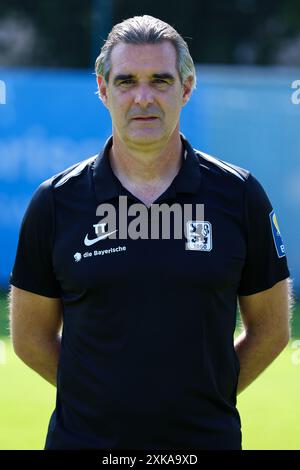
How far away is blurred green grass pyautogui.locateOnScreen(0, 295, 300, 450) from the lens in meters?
6.20

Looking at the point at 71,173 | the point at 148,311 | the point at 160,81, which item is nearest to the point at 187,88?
the point at 160,81

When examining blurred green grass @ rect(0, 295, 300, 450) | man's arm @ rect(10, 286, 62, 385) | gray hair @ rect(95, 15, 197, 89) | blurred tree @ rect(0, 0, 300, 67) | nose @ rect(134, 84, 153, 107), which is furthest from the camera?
blurred tree @ rect(0, 0, 300, 67)

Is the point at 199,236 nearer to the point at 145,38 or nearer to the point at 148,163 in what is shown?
the point at 148,163

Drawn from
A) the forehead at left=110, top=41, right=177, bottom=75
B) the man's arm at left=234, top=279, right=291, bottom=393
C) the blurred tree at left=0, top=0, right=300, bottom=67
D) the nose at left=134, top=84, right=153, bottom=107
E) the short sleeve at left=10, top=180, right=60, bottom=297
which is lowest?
the man's arm at left=234, top=279, right=291, bottom=393

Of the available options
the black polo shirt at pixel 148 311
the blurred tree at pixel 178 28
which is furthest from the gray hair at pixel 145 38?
the blurred tree at pixel 178 28

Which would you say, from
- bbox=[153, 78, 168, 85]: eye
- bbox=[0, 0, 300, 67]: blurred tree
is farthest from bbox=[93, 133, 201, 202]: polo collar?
bbox=[0, 0, 300, 67]: blurred tree

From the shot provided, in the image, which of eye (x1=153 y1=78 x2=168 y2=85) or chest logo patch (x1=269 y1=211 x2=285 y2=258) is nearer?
eye (x1=153 y1=78 x2=168 y2=85)

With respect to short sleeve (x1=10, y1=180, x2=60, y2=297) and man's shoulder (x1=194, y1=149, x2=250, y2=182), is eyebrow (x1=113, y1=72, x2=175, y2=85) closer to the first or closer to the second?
man's shoulder (x1=194, y1=149, x2=250, y2=182)

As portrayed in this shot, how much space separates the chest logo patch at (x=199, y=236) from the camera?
3.30 m

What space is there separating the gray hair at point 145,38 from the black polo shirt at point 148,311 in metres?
0.39

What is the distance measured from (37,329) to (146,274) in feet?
2.06

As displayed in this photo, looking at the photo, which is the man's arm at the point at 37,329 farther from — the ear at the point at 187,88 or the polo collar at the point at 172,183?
the ear at the point at 187,88

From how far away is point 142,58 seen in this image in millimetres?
3354

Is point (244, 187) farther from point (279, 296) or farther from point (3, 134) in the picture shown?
point (3, 134)
